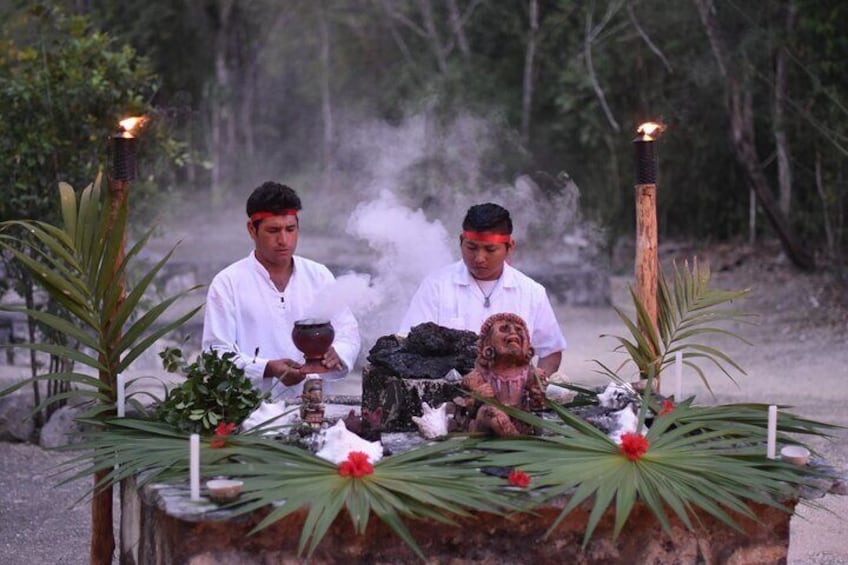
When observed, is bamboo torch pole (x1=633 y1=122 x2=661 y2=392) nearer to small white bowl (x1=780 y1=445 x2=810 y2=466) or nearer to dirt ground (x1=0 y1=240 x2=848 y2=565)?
dirt ground (x1=0 y1=240 x2=848 y2=565)

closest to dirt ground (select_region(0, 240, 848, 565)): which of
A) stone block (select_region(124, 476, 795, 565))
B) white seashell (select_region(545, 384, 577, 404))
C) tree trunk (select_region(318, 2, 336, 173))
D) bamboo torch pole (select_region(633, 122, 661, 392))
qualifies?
stone block (select_region(124, 476, 795, 565))

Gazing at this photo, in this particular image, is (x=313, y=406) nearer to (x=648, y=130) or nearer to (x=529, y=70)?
(x=648, y=130)

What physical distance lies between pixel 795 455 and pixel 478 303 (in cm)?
185

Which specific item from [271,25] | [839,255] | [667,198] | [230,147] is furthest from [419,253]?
[271,25]

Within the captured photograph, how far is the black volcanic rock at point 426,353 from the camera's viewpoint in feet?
14.0

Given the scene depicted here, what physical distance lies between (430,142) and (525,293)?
1257cm

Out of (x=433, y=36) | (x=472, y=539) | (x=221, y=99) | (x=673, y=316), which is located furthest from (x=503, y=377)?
(x=221, y=99)

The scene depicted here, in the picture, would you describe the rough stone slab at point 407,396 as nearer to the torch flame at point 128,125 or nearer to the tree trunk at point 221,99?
the torch flame at point 128,125

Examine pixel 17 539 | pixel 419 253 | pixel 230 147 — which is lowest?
pixel 17 539

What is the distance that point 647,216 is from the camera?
5.11 meters

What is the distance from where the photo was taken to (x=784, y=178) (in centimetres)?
1602

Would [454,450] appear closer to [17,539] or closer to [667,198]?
[17,539]

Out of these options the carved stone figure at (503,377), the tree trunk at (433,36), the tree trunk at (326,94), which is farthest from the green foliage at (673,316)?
the tree trunk at (326,94)

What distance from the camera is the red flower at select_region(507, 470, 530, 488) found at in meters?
3.54
